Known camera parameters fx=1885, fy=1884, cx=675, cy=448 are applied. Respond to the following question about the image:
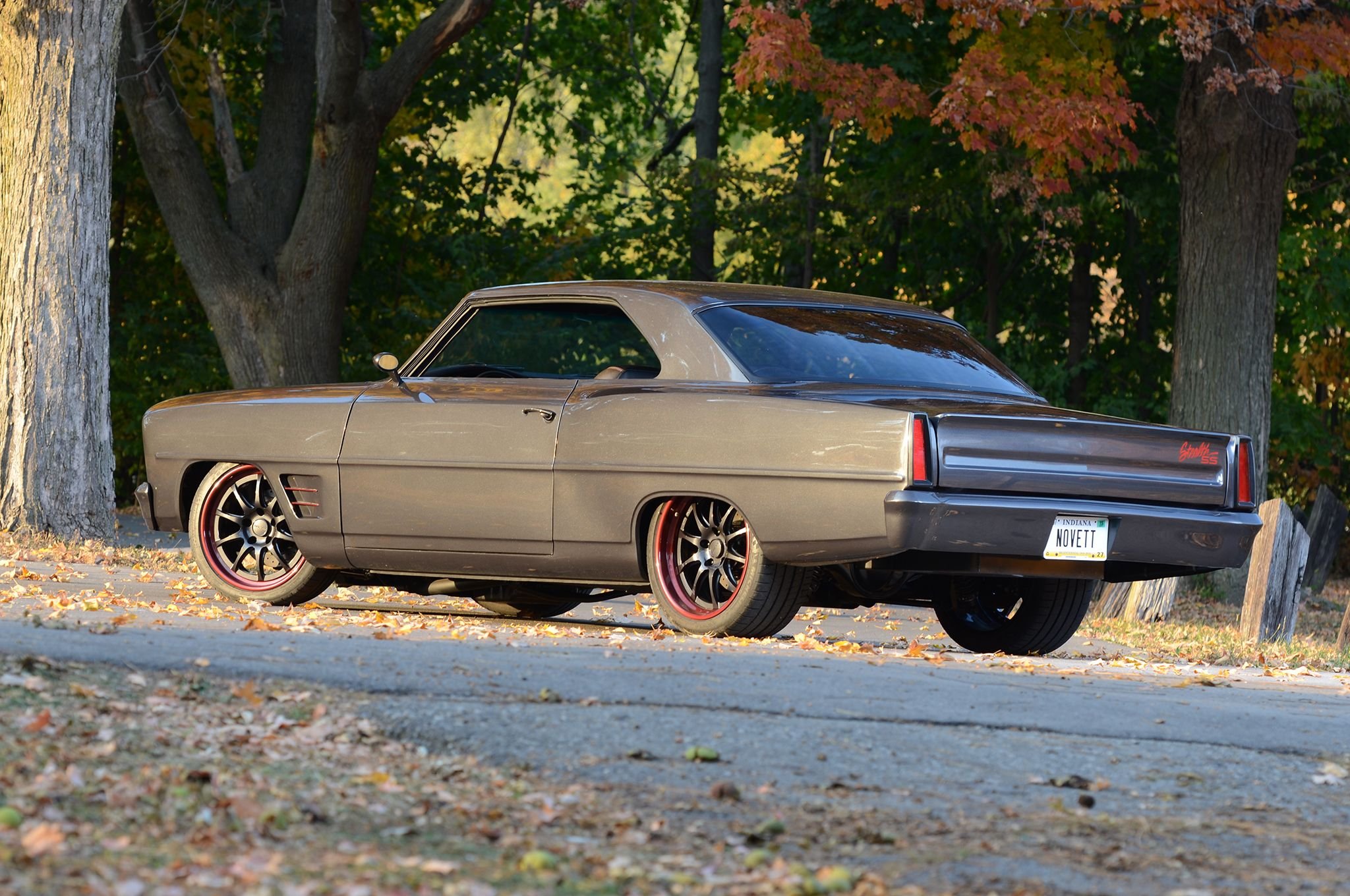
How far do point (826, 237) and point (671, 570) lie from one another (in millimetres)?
15045

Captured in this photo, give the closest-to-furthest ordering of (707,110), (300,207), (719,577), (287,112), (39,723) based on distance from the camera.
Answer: (39,723) < (719,577) < (300,207) < (287,112) < (707,110)

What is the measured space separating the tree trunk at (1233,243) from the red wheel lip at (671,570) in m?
8.22

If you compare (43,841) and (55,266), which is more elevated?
(55,266)

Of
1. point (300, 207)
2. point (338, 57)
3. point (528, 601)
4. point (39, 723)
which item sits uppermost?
point (338, 57)

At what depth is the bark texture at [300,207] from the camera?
55.9 feet

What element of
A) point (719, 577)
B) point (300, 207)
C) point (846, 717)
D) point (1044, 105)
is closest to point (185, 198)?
point (300, 207)

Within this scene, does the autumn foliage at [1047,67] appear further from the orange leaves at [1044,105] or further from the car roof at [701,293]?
the car roof at [701,293]

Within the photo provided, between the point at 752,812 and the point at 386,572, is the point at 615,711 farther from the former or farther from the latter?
the point at 386,572

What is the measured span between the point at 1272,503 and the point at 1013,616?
2434 millimetres

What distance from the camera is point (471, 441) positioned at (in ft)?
26.2

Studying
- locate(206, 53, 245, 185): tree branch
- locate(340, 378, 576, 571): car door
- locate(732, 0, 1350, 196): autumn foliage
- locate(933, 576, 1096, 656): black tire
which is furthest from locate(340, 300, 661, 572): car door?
locate(206, 53, 245, 185): tree branch

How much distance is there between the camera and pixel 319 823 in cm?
424

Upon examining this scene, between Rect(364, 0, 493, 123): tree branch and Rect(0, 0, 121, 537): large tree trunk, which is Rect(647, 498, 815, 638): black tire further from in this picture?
Rect(364, 0, 493, 123): tree branch

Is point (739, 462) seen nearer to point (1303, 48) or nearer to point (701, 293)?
point (701, 293)
